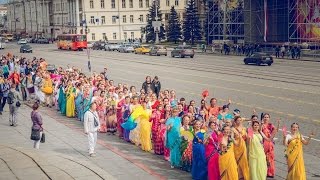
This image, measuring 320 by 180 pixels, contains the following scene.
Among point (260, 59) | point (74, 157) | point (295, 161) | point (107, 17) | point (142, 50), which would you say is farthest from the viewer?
point (107, 17)

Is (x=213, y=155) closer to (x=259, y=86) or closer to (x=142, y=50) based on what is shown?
(x=259, y=86)

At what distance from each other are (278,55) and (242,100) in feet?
96.1

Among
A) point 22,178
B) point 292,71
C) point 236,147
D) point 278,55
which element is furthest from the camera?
point 278,55

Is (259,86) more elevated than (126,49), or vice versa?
(126,49)

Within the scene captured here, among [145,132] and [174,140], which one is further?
[145,132]

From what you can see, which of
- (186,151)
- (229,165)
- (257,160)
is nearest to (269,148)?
(257,160)

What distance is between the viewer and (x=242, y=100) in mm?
23469

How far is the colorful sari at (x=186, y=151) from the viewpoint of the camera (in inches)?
485

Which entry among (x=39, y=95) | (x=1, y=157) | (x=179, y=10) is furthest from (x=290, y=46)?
(x=179, y=10)

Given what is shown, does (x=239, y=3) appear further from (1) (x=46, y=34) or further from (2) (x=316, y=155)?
(1) (x=46, y=34)

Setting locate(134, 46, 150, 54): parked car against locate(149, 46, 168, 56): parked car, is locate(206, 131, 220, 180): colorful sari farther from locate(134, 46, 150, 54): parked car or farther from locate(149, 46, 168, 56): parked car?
locate(134, 46, 150, 54): parked car

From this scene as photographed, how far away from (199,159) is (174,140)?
1.44m

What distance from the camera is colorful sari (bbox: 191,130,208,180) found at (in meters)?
11.4

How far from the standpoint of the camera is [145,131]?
1456 cm
